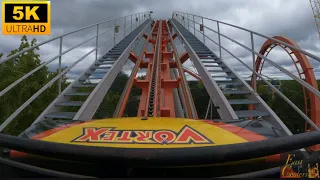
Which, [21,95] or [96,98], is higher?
[96,98]

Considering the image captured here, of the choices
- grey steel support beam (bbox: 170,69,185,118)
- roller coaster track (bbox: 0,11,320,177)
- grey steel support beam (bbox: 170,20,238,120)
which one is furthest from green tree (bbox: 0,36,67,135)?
grey steel support beam (bbox: 170,20,238,120)

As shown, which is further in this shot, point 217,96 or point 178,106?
point 178,106

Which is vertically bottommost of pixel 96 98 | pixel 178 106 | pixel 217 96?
pixel 178 106

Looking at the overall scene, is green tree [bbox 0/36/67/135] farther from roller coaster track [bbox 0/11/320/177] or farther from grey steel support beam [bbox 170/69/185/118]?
grey steel support beam [bbox 170/69/185/118]

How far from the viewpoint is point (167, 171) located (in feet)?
4.45

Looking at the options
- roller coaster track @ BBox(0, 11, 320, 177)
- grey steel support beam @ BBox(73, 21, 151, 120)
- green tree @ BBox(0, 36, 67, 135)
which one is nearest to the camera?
roller coaster track @ BBox(0, 11, 320, 177)

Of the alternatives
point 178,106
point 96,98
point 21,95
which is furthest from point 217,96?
point 21,95

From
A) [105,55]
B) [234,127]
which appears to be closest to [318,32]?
[105,55]

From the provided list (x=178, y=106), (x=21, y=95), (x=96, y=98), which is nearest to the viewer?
(x=96, y=98)

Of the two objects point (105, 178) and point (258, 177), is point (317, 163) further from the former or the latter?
point (105, 178)

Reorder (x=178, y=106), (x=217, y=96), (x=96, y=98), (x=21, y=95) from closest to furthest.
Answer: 1. (x=217, y=96)
2. (x=96, y=98)
3. (x=178, y=106)
4. (x=21, y=95)

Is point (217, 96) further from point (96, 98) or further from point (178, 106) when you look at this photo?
point (178, 106)

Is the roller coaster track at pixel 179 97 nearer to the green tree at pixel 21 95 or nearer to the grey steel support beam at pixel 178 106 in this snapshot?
the grey steel support beam at pixel 178 106

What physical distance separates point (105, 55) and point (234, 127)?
7.45 m
